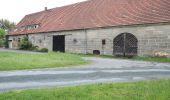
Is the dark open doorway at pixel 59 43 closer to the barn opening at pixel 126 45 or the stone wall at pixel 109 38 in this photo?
the stone wall at pixel 109 38

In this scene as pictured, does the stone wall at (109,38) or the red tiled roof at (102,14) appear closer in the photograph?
the stone wall at (109,38)

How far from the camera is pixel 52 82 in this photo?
11.3 metres

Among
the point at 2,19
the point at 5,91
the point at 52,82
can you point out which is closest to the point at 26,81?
the point at 52,82

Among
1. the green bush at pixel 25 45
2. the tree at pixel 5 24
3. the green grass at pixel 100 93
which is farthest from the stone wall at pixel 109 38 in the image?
the tree at pixel 5 24

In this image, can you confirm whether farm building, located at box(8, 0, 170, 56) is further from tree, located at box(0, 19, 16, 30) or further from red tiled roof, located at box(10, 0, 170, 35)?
tree, located at box(0, 19, 16, 30)

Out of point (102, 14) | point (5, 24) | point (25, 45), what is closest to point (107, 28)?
point (102, 14)

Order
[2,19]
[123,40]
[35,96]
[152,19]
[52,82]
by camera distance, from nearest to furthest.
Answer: [35,96] < [52,82] < [152,19] < [123,40] < [2,19]

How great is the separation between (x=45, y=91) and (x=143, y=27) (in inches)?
909

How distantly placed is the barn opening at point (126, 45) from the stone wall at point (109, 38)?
417 millimetres

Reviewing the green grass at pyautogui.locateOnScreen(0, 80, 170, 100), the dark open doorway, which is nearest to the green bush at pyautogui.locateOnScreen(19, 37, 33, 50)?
the dark open doorway

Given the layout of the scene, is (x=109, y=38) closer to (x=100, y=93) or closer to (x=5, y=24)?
(x=100, y=93)

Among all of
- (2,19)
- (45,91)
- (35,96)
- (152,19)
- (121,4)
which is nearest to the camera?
(35,96)

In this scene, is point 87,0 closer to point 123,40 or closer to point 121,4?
point 121,4

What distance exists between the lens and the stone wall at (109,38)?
1160 inches
